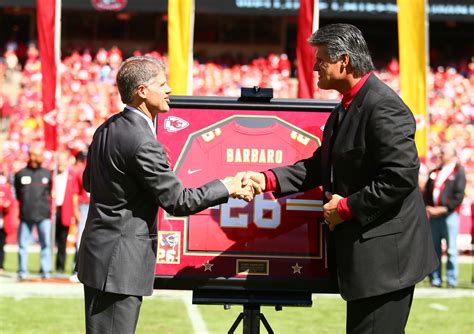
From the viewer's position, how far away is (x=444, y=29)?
37062 millimetres

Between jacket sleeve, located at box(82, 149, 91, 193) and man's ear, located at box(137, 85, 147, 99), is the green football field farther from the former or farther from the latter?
man's ear, located at box(137, 85, 147, 99)

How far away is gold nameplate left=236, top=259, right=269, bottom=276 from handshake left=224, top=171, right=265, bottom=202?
0.40 meters

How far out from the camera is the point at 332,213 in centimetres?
526

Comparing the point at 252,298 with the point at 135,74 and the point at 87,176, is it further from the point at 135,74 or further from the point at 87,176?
the point at 135,74

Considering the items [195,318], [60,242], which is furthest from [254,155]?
[60,242]

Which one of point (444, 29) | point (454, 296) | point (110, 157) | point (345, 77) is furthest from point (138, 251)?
point (444, 29)

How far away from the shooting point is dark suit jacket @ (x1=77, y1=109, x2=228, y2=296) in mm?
5230

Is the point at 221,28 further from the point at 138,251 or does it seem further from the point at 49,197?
the point at 138,251

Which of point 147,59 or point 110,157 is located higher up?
point 147,59

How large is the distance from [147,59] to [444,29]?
3291 cm

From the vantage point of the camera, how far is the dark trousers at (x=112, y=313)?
526 centimetres

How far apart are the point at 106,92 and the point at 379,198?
2324cm

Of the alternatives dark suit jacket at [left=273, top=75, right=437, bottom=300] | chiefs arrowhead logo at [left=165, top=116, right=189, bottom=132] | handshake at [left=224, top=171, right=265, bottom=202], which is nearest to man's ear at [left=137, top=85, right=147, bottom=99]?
chiefs arrowhead logo at [left=165, top=116, right=189, bottom=132]

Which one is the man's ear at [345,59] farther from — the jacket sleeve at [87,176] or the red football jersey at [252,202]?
the jacket sleeve at [87,176]
